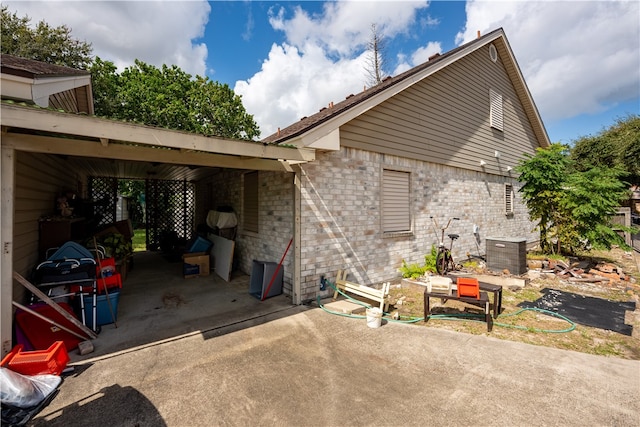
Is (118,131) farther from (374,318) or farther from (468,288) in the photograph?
(468,288)

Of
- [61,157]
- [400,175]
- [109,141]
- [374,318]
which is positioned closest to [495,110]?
[400,175]

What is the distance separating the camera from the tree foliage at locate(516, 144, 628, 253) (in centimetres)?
779

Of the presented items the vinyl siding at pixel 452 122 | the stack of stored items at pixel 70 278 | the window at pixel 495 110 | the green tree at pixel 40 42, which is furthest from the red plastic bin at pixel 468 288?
the green tree at pixel 40 42

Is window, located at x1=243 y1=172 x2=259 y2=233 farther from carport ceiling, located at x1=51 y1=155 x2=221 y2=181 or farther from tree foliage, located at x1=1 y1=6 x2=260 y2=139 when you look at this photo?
tree foliage, located at x1=1 y1=6 x2=260 y2=139

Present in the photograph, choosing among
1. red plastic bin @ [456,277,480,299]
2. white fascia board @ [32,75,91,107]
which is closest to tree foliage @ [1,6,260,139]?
white fascia board @ [32,75,91,107]

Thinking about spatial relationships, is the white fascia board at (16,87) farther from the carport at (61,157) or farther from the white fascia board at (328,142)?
the white fascia board at (328,142)

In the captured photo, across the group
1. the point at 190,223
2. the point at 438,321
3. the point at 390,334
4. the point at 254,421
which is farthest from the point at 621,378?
the point at 190,223

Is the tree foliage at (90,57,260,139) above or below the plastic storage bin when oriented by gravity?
above

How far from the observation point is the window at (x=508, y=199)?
35.9ft

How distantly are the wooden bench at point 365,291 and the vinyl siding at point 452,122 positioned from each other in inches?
115

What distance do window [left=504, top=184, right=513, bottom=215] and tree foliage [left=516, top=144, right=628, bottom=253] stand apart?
1.83 meters

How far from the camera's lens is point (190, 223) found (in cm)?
1248

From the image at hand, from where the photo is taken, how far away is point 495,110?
33.7ft

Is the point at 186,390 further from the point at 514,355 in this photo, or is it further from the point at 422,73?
the point at 422,73
